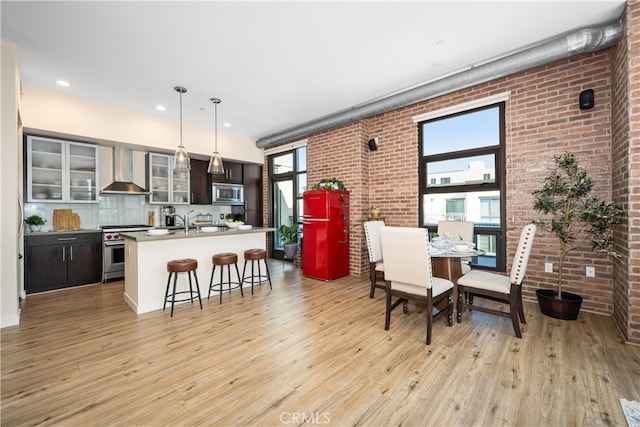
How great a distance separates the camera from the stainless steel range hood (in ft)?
16.3

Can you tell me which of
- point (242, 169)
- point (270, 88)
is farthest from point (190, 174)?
point (270, 88)

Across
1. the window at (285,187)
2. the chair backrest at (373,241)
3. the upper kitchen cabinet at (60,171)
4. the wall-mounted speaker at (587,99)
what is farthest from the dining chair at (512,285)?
the upper kitchen cabinet at (60,171)

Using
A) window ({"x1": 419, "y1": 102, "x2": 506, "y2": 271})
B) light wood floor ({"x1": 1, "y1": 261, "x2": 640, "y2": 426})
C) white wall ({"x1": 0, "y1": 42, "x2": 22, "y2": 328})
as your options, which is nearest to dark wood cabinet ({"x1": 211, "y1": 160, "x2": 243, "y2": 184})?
white wall ({"x1": 0, "y1": 42, "x2": 22, "y2": 328})

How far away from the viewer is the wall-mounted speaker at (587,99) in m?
2.96

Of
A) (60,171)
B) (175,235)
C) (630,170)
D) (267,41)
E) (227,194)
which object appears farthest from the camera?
(227,194)

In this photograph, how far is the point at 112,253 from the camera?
4617 millimetres

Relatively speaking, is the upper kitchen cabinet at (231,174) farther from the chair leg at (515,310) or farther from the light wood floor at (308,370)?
the chair leg at (515,310)

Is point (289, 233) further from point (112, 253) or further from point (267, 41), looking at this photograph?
point (267, 41)

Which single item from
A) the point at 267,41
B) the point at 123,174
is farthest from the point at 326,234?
the point at 123,174

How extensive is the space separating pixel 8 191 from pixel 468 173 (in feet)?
18.7

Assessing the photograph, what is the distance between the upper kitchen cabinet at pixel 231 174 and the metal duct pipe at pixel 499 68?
8.70ft

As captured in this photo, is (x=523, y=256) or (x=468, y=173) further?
(x=468, y=173)

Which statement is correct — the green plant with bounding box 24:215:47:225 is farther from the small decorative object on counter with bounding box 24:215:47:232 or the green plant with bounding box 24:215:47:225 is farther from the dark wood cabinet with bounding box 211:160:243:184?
the dark wood cabinet with bounding box 211:160:243:184

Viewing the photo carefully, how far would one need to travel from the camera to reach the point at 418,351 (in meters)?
2.34
